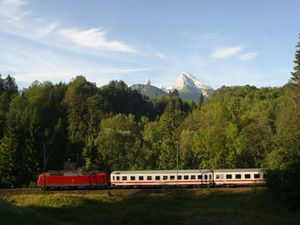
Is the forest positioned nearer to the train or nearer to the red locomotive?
the train

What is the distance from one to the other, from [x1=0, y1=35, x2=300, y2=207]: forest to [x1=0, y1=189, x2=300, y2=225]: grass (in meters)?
3.70

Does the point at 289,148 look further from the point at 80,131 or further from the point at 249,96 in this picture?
the point at 249,96

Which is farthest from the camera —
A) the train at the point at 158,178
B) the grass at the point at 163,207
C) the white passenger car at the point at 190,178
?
the train at the point at 158,178

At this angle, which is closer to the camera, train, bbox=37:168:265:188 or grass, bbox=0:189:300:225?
grass, bbox=0:189:300:225

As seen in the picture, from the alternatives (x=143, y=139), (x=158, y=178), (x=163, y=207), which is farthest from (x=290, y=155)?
(x=143, y=139)

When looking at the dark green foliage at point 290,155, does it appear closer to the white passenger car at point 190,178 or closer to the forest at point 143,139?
the forest at point 143,139

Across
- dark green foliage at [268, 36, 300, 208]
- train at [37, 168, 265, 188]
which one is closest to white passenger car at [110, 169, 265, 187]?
train at [37, 168, 265, 188]

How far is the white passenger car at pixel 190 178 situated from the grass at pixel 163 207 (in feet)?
17.1

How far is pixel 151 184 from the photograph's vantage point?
66.0 metres

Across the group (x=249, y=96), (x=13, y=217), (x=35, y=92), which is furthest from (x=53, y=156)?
(x=249, y=96)

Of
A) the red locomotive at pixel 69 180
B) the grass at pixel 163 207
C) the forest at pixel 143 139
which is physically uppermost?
the forest at pixel 143 139

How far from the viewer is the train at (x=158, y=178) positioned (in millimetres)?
62375

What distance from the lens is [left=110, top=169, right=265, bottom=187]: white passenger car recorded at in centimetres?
6225

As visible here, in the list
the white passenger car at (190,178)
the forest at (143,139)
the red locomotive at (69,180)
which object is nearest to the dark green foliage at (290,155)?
the forest at (143,139)
